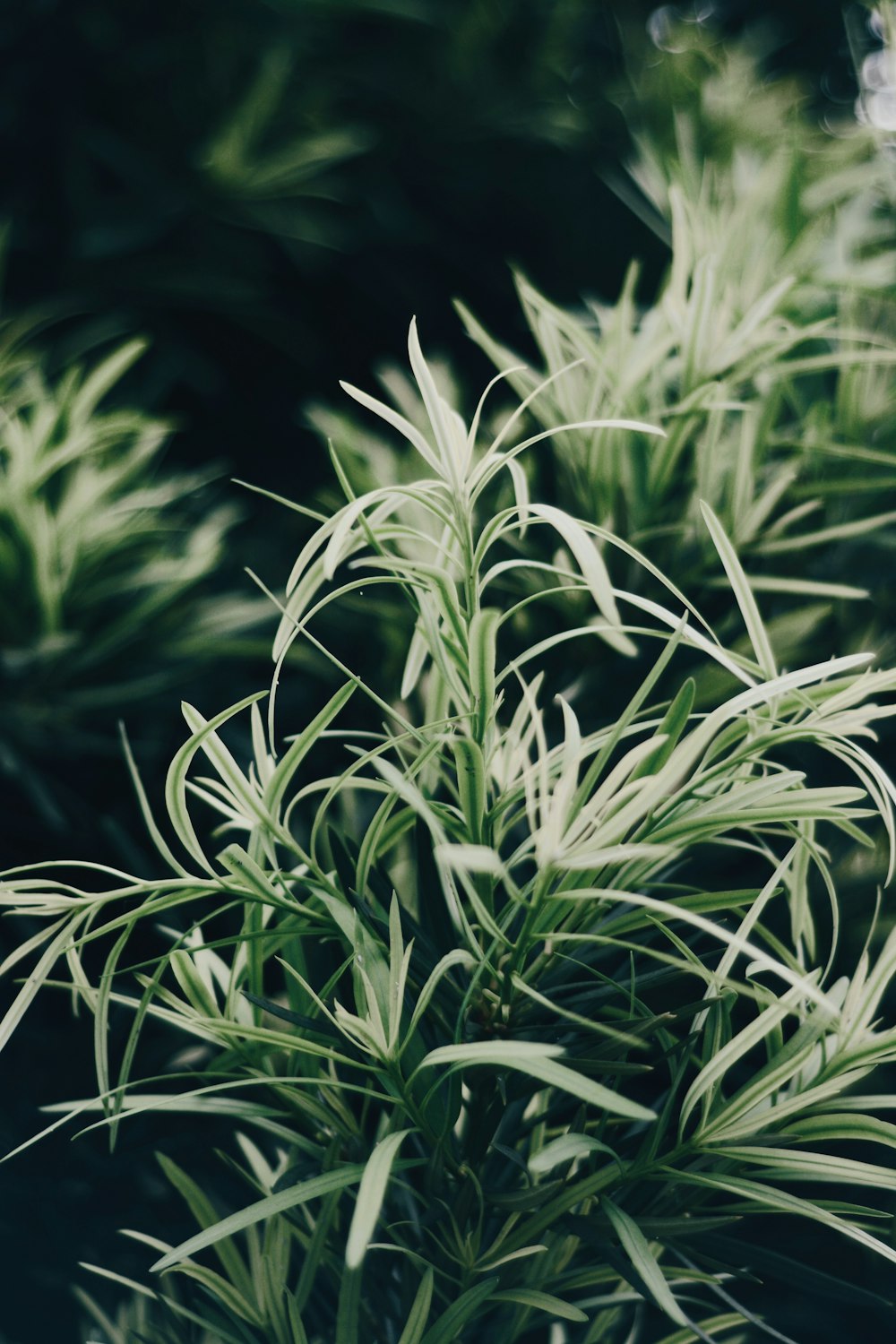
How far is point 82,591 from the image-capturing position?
0.50 meters

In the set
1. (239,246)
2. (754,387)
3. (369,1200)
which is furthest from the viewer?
(239,246)

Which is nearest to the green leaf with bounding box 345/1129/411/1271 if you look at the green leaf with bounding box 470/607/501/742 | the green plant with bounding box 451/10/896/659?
the green leaf with bounding box 470/607/501/742

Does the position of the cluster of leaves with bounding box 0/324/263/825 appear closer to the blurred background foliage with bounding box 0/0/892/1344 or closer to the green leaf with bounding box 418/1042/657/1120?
the blurred background foliage with bounding box 0/0/892/1344

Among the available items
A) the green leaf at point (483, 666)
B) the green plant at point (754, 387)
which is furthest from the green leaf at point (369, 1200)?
the green plant at point (754, 387)

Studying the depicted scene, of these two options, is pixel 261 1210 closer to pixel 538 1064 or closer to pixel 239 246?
pixel 538 1064

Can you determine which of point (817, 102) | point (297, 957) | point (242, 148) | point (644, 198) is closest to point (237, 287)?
point (242, 148)

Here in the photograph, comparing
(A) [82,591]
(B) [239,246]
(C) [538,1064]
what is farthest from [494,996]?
(B) [239,246]

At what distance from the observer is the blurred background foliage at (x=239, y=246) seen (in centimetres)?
51

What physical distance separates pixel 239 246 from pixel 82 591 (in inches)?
14.4

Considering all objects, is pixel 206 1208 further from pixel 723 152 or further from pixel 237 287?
pixel 723 152

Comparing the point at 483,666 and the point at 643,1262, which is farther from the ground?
the point at 483,666

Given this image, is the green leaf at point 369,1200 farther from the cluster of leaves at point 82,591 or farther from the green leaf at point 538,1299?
the cluster of leaves at point 82,591

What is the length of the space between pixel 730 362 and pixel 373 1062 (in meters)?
0.34

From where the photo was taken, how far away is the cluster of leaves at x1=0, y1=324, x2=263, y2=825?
48 centimetres
